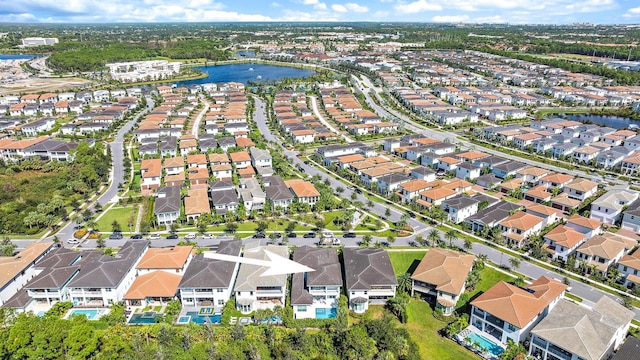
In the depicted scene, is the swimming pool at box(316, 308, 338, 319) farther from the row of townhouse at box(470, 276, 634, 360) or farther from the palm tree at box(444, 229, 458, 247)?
the palm tree at box(444, 229, 458, 247)

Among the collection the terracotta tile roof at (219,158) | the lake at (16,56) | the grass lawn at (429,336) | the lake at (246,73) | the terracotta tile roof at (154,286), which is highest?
the lake at (16,56)

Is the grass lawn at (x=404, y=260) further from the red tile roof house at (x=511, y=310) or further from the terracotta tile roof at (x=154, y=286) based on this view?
the terracotta tile roof at (x=154, y=286)

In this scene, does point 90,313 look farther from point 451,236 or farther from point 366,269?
point 451,236

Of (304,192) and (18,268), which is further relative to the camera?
(304,192)

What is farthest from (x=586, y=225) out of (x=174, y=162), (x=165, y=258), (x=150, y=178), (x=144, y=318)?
(x=174, y=162)

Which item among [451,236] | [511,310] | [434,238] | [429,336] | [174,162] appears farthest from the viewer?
[174,162]

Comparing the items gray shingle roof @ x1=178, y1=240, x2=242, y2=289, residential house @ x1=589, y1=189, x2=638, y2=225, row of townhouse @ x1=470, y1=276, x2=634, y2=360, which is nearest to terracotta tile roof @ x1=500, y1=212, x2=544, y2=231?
residential house @ x1=589, y1=189, x2=638, y2=225

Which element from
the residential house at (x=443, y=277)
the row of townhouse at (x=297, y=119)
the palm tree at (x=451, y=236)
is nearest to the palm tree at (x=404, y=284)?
the residential house at (x=443, y=277)
